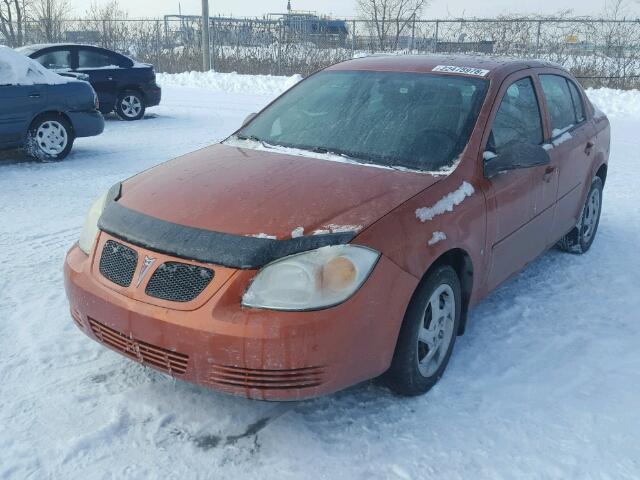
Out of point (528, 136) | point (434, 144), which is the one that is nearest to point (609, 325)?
point (528, 136)

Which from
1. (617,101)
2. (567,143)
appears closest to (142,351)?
(567,143)

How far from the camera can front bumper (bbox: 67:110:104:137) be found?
811 cm

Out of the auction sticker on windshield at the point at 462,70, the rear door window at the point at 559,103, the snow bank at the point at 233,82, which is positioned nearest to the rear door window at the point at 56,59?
the snow bank at the point at 233,82

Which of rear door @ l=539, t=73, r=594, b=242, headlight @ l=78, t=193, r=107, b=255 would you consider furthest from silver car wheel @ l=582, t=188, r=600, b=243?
headlight @ l=78, t=193, r=107, b=255

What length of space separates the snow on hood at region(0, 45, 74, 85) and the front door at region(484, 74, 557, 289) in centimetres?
627

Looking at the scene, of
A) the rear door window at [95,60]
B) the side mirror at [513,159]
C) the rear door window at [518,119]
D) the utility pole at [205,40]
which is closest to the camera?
the side mirror at [513,159]

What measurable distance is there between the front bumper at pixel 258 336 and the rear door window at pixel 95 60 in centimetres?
993

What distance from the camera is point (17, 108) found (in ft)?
24.3

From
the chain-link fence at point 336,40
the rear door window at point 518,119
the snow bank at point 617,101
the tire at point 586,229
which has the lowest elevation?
the tire at point 586,229

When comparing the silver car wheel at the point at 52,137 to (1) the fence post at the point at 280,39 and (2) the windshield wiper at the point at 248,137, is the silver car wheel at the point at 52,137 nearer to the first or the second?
(2) the windshield wiper at the point at 248,137

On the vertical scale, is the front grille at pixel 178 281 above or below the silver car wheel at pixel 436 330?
above

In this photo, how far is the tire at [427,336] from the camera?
277 cm

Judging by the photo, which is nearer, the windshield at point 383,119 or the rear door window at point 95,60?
the windshield at point 383,119

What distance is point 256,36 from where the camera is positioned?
22250 mm
